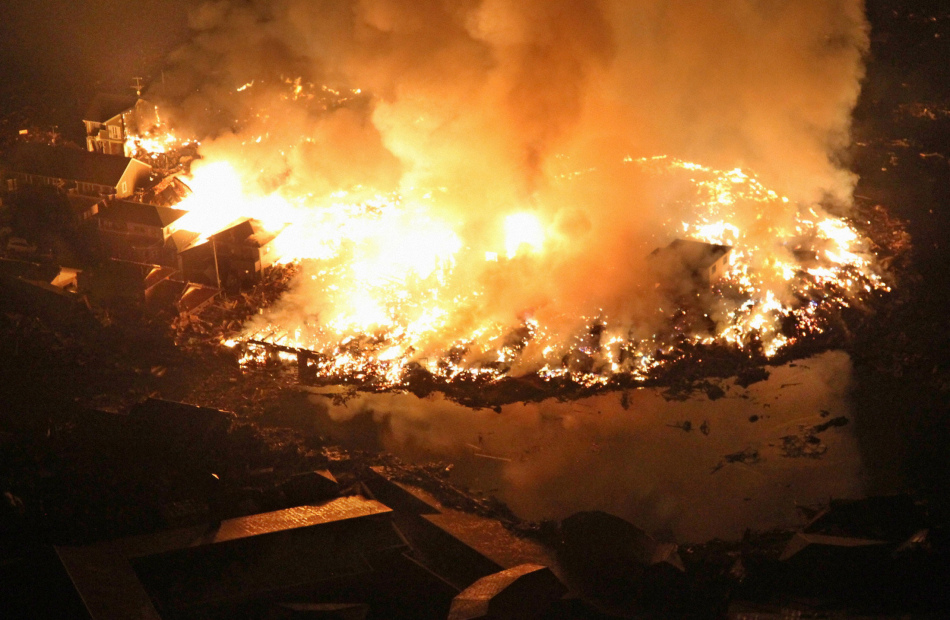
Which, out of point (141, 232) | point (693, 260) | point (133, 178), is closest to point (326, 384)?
point (141, 232)

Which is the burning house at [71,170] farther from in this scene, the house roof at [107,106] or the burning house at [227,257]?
the burning house at [227,257]

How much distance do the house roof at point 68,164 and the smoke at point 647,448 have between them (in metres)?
6.75

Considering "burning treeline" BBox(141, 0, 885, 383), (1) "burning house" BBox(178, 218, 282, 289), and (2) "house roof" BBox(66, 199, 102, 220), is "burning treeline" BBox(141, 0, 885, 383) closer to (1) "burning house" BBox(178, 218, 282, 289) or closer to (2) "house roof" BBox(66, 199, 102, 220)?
(1) "burning house" BBox(178, 218, 282, 289)

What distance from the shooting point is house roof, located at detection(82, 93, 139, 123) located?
16.5 meters

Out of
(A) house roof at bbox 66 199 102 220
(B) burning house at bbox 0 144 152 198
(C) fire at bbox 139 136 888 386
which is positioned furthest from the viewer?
(B) burning house at bbox 0 144 152 198

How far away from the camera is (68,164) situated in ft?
49.5

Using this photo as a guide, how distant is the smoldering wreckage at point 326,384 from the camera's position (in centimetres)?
722

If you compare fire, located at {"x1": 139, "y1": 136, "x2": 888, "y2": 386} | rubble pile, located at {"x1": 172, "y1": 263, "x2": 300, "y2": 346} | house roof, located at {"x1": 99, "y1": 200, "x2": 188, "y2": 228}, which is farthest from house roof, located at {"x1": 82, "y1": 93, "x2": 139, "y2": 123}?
rubble pile, located at {"x1": 172, "y1": 263, "x2": 300, "y2": 346}

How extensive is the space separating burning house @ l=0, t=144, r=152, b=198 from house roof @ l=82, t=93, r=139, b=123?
52.3 inches

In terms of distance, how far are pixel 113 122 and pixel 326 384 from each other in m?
8.35

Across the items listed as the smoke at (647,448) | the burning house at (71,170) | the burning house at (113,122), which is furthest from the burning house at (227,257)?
the burning house at (113,122)

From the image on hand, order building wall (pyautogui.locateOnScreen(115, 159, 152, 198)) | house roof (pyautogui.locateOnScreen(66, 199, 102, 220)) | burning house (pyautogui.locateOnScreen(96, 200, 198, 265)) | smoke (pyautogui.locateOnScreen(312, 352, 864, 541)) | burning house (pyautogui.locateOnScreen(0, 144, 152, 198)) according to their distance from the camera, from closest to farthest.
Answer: smoke (pyautogui.locateOnScreen(312, 352, 864, 541)), burning house (pyautogui.locateOnScreen(96, 200, 198, 265)), house roof (pyautogui.locateOnScreen(66, 199, 102, 220)), burning house (pyautogui.locateOnScreen(0, 144, 152, 198)), building wall (pyautogui.locateOnScreen(115, 159, 152, 198))

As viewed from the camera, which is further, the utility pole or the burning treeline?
the utility pole

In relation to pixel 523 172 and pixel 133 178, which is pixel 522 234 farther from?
pixel 133 178
